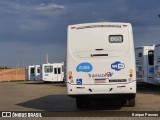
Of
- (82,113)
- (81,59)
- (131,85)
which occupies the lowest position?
(82,113)

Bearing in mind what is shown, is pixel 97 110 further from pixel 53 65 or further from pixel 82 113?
pixel 53 65

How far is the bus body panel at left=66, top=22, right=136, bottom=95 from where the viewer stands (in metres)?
15.7

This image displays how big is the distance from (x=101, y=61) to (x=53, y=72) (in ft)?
113

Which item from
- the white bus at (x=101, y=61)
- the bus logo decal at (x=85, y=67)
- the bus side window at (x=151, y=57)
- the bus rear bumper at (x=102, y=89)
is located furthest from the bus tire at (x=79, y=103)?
the bus side window at (x=151, y=57)

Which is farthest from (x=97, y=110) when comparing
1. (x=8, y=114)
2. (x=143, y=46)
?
(x=143, y=46)

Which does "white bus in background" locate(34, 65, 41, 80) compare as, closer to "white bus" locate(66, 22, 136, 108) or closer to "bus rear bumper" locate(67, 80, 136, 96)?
"white bus" locate(66, 22, 136, 108)

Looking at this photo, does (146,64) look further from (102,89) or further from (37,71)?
(37,71)

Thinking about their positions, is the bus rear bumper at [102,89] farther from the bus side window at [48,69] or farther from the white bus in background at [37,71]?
the white bus in background at [37,71]

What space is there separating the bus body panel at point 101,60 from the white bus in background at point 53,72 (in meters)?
33.5

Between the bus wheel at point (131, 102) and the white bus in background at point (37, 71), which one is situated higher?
the white bus in background at point (37, 71)

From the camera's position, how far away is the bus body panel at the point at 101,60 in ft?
51.6

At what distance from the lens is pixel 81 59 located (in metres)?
16.0

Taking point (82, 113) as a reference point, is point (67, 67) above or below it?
above

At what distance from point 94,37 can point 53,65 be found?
34.0 meters
